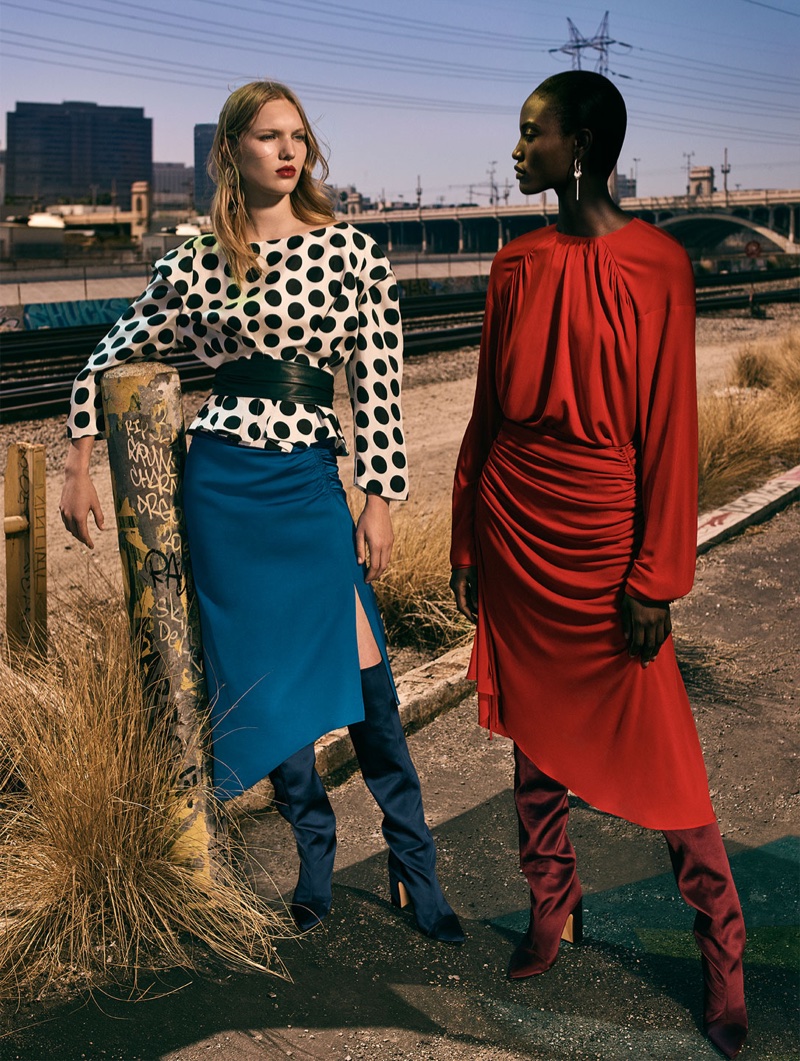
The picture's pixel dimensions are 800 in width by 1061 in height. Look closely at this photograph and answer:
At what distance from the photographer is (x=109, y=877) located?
3006 millimetres

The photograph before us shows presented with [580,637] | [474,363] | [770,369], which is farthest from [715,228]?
[580,637]

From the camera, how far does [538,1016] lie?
2.75m

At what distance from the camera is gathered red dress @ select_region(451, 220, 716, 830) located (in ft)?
8.06

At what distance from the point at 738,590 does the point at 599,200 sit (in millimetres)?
4261

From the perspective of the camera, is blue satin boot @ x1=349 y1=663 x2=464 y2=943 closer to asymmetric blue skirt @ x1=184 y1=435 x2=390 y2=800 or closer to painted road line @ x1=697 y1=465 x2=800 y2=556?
asymmetric blue skirt @ x1=184 y1=435 x2=390 y2=800

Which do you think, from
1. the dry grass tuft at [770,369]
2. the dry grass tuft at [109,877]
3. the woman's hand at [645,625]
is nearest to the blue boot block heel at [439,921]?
the dry grass tuft at [109,877]

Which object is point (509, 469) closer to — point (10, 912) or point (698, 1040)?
point (698, 1040)

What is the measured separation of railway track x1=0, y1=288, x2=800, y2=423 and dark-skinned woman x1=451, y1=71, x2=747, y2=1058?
514 centimetres

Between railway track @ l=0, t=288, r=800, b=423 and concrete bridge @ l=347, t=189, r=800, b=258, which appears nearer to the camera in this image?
railway track @ l=0, t=288, r=800, b=423

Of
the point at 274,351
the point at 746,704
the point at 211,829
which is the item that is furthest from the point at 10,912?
the point at 746,704

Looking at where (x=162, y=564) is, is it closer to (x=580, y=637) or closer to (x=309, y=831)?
(x=309, y=831)

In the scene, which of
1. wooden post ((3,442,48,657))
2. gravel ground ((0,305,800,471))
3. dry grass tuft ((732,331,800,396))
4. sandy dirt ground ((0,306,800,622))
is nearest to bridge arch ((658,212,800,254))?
gravel ground ((0,305,800,471))

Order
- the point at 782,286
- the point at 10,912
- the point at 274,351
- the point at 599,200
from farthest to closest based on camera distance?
the point at 782,286 < the point at 10,912 < the point at 274,351 < the point at 599,200

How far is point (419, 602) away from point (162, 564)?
258 centimetres
